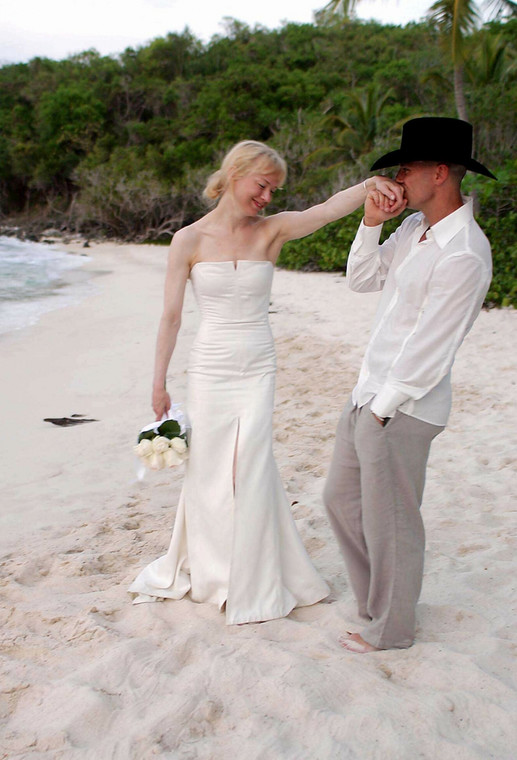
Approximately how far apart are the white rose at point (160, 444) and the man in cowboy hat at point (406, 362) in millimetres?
753

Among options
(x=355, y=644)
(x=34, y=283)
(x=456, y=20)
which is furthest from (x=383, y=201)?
(x=34, y=283)

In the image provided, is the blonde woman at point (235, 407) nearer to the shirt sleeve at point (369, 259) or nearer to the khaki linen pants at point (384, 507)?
the shirt sleeve at point (369, 259)

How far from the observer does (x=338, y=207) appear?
2.96 m

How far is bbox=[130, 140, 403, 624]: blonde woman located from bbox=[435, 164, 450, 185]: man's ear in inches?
24.0

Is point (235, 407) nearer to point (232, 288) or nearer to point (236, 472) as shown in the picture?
point (236, 472)

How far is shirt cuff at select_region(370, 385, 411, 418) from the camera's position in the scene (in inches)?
91.8

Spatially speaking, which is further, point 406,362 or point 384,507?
point 384,507

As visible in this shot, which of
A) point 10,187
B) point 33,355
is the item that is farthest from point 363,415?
point 10,187

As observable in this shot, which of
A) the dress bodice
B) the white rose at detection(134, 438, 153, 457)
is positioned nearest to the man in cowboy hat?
the dress bodice

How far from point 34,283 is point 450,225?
18551 mm

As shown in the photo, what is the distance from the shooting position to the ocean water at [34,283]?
1386 cm

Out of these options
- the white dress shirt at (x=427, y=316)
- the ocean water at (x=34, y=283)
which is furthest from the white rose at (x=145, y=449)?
the ocean water at (x=34, y=283)

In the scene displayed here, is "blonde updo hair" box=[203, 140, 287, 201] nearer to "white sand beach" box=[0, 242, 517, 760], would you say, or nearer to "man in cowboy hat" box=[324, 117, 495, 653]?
"man in cowboy hat" box=[324, 117, 495, 653]

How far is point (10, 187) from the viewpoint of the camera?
54.0 m
